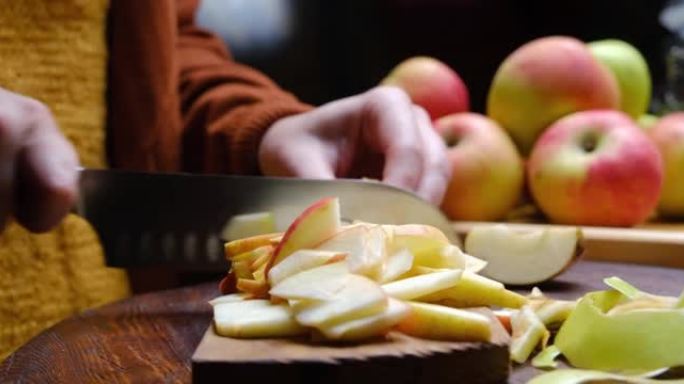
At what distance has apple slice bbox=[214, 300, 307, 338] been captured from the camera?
48 centimetres

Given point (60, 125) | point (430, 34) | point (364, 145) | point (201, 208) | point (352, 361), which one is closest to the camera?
point (352, 361)

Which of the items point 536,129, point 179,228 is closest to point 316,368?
point 179,228

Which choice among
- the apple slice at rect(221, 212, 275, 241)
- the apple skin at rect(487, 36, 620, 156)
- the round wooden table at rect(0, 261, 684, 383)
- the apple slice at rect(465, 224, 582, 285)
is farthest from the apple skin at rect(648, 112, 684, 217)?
the apple slice at rect(221, 212, 275, 241)

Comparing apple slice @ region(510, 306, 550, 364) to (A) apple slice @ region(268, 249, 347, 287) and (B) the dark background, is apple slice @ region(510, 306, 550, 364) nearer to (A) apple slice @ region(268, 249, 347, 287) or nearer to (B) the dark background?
(A) apple slice @ region(268, 249, 347, 287)

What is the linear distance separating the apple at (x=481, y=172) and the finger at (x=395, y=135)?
0.55 feet

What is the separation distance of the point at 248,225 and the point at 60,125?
25 centimetres

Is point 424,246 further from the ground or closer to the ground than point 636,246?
further from the ground

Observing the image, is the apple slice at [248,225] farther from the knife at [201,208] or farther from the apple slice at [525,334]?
the apple slice at [525,334]

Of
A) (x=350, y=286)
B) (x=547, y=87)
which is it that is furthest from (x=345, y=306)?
(x=547, y=87)

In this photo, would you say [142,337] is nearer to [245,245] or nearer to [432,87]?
[245,245]

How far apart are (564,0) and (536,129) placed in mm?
545

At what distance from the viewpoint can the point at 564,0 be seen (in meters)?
Result: 1.65

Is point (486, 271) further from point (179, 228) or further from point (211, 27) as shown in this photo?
point (211, 27)

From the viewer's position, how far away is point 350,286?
475 mm
